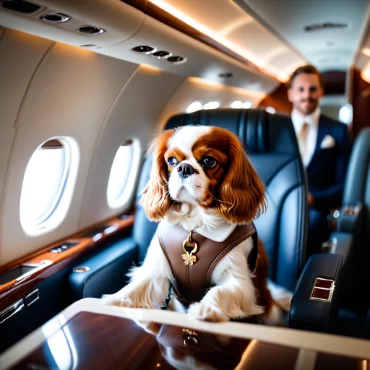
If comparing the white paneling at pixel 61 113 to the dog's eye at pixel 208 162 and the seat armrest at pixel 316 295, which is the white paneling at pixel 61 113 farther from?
the seat armrest at pixel 316 295

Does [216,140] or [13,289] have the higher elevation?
[216,140]

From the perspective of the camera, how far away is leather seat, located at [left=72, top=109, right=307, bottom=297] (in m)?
2.17

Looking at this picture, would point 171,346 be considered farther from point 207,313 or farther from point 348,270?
point 348,270

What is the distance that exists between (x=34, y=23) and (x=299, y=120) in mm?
2144

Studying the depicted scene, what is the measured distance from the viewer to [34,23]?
1.53m

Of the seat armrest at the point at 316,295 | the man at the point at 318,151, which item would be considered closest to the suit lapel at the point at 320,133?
the man at the point at 318,151

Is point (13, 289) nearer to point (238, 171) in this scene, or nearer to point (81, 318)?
point (81, 318)

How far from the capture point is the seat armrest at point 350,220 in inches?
109

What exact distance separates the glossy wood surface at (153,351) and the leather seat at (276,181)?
2.49 ft

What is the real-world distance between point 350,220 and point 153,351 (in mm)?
1838

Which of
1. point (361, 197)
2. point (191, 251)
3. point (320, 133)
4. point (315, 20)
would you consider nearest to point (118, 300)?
point (191, 251)

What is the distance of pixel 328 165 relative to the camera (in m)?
3.20

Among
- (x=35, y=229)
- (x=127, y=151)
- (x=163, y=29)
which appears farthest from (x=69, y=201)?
(x=163, y=29)

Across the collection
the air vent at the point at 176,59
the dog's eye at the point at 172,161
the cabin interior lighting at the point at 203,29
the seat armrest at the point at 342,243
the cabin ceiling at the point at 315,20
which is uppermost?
the cabin ceiling at the point at 315,20
